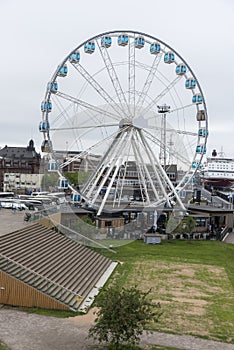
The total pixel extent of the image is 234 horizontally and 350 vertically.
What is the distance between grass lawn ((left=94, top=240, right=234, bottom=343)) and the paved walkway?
2.69 feet

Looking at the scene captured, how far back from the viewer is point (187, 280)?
874 inches

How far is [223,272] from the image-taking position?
79.7ft

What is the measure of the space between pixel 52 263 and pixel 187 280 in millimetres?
6938

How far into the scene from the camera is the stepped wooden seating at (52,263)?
17.8m

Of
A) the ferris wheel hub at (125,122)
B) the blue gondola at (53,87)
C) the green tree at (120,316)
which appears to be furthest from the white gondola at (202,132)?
the green tree at (120,316)

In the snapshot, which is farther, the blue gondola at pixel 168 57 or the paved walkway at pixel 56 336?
the blue gondola at pixel 168 57

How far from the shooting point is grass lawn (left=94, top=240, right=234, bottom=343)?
52.8 ft

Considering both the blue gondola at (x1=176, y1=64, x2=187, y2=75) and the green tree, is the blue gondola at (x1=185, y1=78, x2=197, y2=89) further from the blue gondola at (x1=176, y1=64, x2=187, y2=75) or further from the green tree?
the green tree

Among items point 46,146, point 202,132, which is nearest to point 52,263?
point 46,146

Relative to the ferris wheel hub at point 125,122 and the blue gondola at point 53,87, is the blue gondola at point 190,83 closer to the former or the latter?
the ferris wheel hub at point 125,122

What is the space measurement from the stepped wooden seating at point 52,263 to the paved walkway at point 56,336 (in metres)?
1.60

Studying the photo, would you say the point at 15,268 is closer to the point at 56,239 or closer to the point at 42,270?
the point at 42,270

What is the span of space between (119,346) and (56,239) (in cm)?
1298

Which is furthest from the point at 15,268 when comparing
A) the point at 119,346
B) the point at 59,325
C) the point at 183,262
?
the point at 183,262
